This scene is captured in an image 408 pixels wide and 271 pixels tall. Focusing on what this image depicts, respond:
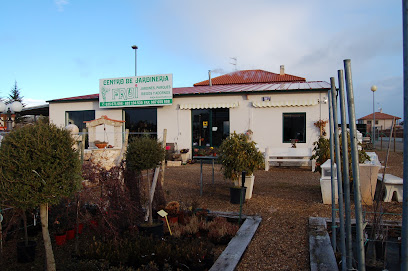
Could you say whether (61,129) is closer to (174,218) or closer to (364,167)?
(174,218)

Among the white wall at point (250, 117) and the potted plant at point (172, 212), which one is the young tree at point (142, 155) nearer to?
the potted plant at point (172, 212)

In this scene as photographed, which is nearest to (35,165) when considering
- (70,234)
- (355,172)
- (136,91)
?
(70,234)

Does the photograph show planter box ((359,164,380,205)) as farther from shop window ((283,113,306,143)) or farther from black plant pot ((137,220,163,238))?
shop window ((283,113,306,143))

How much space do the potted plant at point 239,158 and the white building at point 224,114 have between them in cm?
741

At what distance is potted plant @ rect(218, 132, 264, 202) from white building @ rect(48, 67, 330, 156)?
7.41 meters

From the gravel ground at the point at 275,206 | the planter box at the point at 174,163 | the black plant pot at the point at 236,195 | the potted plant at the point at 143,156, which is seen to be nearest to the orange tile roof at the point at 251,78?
the planter box at the point at 174,163

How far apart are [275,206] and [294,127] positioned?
865 cm

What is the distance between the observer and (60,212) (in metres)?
5.36

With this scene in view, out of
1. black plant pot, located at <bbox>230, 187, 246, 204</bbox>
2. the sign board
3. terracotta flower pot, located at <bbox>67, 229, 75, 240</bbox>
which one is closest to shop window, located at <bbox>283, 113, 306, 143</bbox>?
the sign board

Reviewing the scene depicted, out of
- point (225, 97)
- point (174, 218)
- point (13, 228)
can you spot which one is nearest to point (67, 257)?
point (13, 228)

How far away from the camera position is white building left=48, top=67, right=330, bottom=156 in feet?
48.8

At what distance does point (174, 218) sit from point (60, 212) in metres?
1.83

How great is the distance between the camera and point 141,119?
17797 millimetres

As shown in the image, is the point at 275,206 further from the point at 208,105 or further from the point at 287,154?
the point at 208,105
